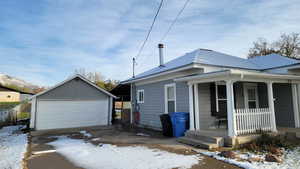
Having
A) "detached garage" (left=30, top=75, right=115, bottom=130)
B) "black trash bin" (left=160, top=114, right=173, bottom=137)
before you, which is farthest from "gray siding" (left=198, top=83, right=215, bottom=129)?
"detached garage" (left=30, top=75, right=115, bottom=130)

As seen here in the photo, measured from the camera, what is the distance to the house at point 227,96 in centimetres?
582

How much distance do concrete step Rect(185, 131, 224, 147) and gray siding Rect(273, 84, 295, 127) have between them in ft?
15.2

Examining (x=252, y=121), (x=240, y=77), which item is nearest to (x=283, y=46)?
(x=252, y=121)

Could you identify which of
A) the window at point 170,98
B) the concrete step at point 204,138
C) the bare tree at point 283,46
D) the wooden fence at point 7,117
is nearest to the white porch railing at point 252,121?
the concrete step at point 204,138

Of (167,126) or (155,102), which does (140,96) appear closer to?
(155,102)

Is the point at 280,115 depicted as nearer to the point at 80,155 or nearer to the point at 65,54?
the point at 80,155

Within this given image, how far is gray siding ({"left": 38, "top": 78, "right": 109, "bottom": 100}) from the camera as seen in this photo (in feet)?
34.9

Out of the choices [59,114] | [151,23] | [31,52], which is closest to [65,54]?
[31,52]

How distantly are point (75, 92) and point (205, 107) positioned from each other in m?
8.39

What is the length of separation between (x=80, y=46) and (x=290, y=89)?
13682 millimetres

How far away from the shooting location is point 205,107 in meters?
7.39

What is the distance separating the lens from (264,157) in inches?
175

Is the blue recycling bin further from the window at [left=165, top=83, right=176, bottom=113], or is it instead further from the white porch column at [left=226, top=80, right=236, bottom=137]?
the white porch column at [left=226, top=80, right=236, bottom=137]

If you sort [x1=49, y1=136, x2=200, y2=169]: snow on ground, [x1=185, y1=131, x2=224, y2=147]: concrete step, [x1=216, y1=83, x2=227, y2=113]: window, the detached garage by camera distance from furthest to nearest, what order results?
the detached garage → [x1=216, y1=83, x2=227, y2=113]: window → [x1=185, y1=131, x2=224, y2=147]: concrete step → [x1=49, y1=136, x2=200, y2=169]: snow on ground
